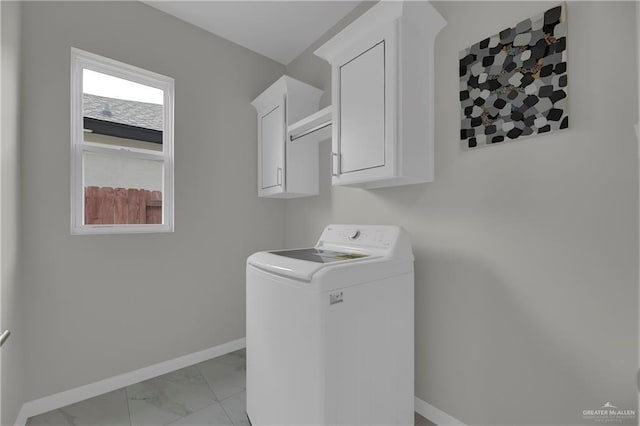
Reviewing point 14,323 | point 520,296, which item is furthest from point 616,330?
point 14,323

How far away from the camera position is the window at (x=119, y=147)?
198 cm

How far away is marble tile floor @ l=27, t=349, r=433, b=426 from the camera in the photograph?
1726 millimetres

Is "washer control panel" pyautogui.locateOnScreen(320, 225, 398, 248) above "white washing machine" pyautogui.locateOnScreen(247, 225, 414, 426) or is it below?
above

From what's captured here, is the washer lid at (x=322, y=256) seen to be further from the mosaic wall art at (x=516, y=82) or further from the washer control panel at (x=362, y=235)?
the mosaic wall art at (x=516, y=82)

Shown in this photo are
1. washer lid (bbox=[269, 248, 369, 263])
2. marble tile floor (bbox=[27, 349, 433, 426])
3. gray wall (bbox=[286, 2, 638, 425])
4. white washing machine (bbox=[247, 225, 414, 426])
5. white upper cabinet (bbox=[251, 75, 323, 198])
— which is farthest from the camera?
white upper cabinet (bbox=[251, 75, 323, 198])

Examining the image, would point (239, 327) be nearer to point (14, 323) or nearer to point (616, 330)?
point (14, 323)

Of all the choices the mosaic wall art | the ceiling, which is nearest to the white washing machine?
the mosaic wall art

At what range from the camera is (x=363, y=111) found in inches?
66.7

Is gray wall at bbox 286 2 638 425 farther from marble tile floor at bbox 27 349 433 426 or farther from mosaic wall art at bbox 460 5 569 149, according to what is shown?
marble tile floor at bbox 27 349 433 426

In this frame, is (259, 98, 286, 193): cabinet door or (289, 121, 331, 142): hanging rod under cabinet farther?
(259, 98, 286, 193): cabinet door

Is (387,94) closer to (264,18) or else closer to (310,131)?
(310,131)

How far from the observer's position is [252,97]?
280 centimetres

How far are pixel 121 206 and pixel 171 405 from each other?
1.41 m

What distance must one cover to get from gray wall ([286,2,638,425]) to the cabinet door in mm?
1045
